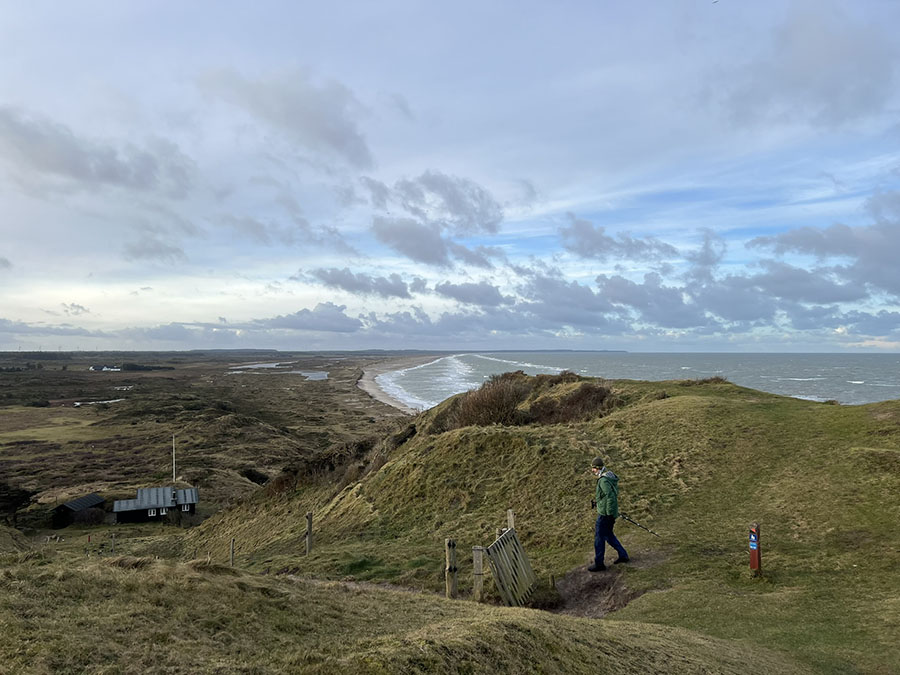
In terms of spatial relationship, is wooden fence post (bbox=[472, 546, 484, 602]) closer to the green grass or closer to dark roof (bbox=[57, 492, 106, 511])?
the green grass

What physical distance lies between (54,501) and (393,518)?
119 feet

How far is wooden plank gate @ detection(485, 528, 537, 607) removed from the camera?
11.0 m

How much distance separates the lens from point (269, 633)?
251 inches

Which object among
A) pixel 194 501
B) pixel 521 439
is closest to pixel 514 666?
pixel 521 439

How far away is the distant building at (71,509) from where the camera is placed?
37.1m

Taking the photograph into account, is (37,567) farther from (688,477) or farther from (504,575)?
(688,477)

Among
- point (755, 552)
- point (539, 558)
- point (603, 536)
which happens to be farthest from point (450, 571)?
point (755, 552)

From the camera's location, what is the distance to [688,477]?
18797 millimetres

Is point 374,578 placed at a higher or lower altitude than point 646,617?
lower

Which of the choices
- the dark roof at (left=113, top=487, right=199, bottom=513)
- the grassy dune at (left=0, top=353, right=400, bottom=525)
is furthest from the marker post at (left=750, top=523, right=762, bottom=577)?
the dark roof at (left=113, top=487, right=199, bottom=513)

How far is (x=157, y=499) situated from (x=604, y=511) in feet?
123

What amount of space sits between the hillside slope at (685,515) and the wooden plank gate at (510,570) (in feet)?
5.69

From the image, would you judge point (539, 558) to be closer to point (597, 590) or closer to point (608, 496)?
point (597, 590)

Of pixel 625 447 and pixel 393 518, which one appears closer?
pixel 393 518
